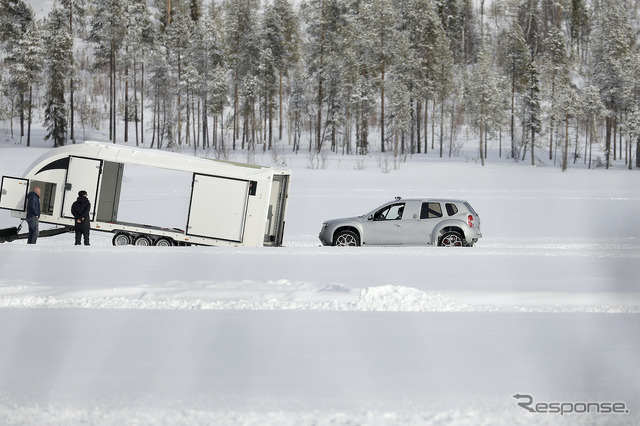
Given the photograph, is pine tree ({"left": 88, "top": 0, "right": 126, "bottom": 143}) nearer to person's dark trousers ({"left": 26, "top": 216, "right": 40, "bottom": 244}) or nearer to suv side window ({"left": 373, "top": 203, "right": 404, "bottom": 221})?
person's dark trousers ({"left": 26, "top": 216, "right": 40, "bottom": 244})

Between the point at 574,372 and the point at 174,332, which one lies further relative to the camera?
the point at 174,332

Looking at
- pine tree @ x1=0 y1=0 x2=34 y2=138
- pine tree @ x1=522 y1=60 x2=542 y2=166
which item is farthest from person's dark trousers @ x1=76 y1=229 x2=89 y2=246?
pine tree @ x1=522 y1=60 x2=542 y2=166

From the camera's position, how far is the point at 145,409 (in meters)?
6.93

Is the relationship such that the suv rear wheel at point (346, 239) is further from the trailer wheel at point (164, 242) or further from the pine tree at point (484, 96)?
the pine tree at point (484, 96)

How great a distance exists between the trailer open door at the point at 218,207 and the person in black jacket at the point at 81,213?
2.67 metres

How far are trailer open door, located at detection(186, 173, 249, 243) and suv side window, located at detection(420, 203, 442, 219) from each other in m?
4.78

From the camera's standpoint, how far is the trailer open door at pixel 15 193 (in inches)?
736

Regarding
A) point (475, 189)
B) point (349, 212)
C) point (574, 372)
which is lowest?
point (574, 372)

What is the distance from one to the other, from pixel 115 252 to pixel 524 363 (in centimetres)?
1081

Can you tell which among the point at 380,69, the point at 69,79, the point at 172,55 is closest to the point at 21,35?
the point at 69,79

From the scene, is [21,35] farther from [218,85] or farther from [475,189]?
[475,189]

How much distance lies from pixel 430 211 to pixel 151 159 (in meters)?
7.64

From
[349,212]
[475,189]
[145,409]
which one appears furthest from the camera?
[475,189]

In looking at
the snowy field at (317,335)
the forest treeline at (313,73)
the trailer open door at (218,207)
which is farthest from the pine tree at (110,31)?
the snowy field at (317,335)
